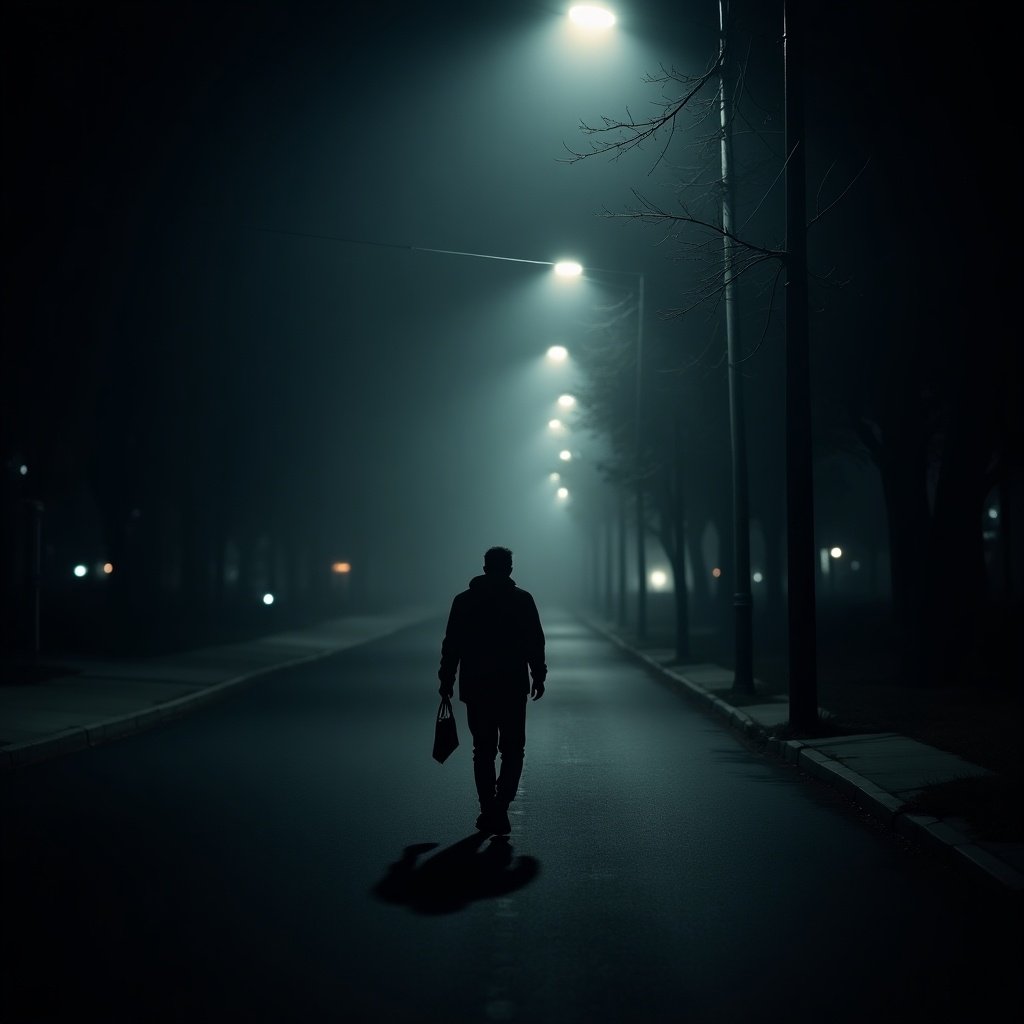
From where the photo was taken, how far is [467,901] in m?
8.32

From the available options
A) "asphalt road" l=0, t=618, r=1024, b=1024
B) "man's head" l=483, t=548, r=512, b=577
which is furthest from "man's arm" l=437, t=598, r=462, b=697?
"asphalt road" l=0, t=618, r=1024, b=1024

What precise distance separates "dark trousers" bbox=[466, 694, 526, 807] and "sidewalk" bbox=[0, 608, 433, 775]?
19.3ft

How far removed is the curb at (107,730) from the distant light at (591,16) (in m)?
9.99

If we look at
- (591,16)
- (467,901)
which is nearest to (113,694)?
(591,16)

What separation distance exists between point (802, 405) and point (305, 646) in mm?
25444

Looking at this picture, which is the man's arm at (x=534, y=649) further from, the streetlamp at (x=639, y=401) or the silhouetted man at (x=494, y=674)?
the streetlamp at (x=639, y=401)

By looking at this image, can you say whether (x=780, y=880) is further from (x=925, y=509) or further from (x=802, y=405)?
(x=925, y=509)

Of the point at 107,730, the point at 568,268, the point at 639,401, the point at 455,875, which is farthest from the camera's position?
the point at 639,401

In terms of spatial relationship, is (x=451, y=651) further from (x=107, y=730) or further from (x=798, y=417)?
(x=107, y=730)

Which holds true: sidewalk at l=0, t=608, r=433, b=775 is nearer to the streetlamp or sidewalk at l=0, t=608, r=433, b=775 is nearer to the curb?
the curb

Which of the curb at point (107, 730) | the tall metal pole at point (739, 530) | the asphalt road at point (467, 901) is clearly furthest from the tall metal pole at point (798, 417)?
the curb at point (107, 730)

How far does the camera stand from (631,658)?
121 feet

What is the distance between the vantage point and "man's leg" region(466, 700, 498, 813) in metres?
10.7

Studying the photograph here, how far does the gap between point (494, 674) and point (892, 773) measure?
13.4 ft
